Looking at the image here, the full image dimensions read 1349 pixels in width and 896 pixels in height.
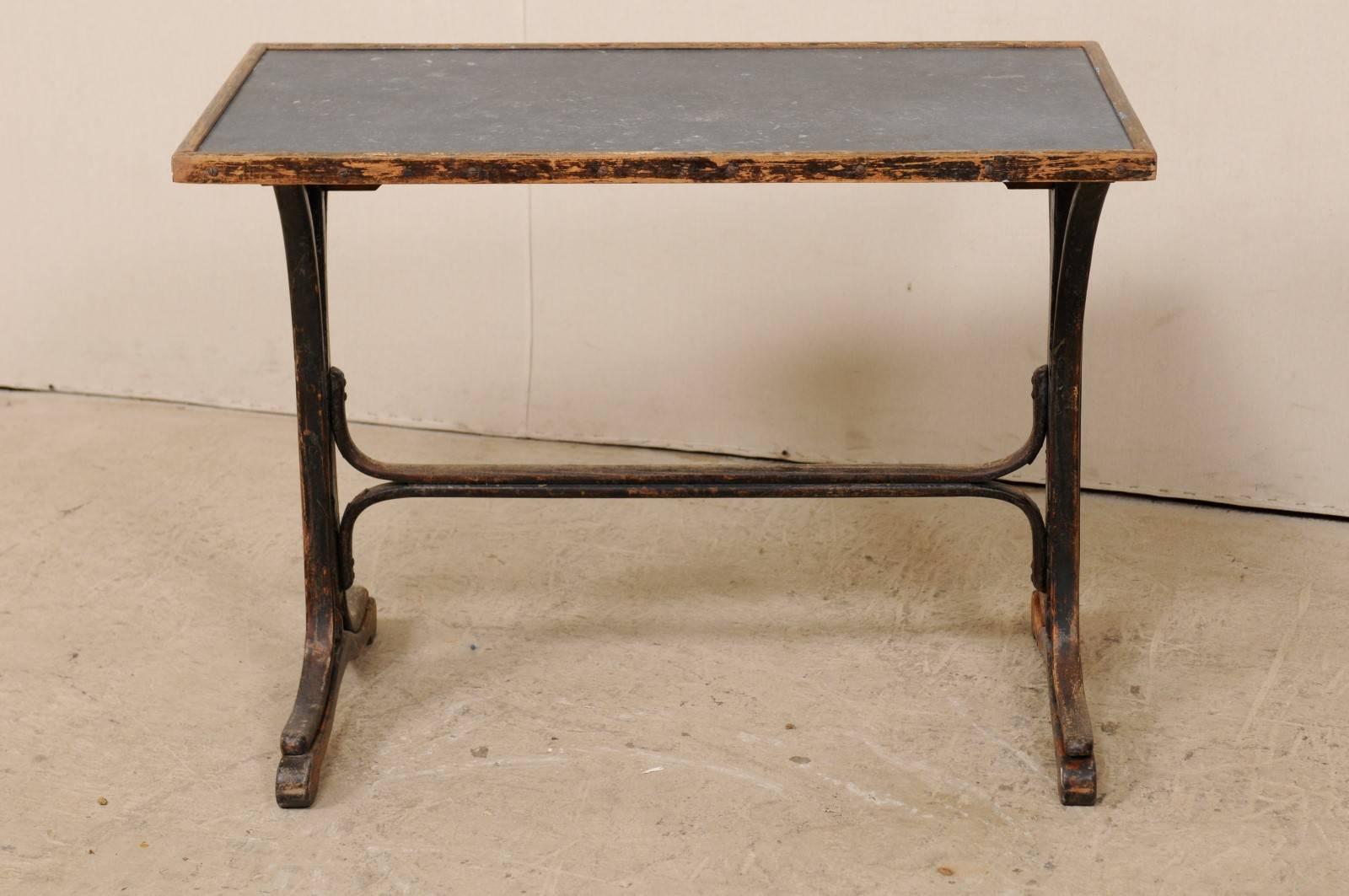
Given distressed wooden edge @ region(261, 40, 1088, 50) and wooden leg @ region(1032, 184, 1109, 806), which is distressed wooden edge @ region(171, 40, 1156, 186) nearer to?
wooden leg @ region(1032, 184, 1109, 806)

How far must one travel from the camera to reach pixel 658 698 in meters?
2.60

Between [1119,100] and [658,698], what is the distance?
115 centimetres

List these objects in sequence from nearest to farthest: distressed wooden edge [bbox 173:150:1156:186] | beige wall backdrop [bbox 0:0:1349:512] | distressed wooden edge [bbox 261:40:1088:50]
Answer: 1. distressed wooden edge [bbox 173:150:1156:186]
2. distressed wooden edge [bbox 261:40:1088:50]
3. beige wall backdrop [bbox 0:0:1349:512]

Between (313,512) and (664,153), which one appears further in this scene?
(313,512)

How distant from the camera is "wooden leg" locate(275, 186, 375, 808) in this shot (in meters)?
2.31

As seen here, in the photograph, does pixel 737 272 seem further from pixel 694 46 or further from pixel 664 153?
pixel 664 153

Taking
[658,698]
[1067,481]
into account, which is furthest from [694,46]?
[658,698]

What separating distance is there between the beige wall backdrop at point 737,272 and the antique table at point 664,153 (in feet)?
2.52

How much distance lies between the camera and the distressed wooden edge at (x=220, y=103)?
80.7 inches

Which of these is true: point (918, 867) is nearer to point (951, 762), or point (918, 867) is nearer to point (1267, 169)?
point (951, 762)

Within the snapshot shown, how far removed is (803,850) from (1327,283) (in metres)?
1.66

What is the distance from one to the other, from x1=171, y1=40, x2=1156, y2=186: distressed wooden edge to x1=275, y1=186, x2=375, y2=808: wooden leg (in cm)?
22

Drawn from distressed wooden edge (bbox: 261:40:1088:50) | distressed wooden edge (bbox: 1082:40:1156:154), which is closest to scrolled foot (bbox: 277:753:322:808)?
distressed wooden edge (bbox: 261:40:1088:50)

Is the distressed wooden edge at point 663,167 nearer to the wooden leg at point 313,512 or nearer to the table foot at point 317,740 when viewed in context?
the wooden leg at point 313,512
